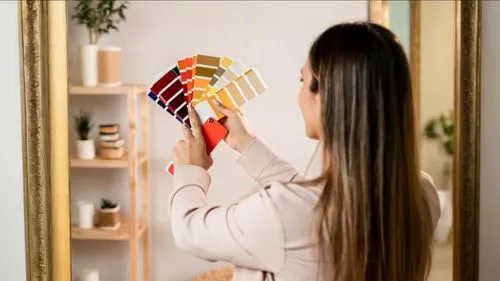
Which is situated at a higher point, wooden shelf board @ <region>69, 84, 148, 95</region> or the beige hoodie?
wooden shelf board @ <region>69, 84, 148, 95</region>

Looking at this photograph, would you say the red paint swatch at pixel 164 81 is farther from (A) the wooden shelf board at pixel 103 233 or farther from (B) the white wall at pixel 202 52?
(A) the wooden shelf board at pixel 103 233

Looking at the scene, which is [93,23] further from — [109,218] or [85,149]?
[109,218]

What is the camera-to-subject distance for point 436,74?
5.66 ft

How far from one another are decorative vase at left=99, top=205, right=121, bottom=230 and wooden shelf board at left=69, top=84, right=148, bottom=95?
23 cm

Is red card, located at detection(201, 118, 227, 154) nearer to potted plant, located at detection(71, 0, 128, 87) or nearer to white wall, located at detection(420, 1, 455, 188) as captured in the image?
potted plant, located at detection(71, 0, 128, 87)

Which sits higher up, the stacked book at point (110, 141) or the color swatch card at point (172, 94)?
the color swatch card at point (172, 94)

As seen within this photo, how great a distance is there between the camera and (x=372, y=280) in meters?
1.26

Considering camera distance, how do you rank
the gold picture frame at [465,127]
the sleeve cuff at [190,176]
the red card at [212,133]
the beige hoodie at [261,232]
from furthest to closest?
the gold picture frame at [465,127], the red card at [212,133], the sleeve cuff at [190,176], the beige hoodie at [261,232]

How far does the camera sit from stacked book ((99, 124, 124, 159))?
5.15 feet

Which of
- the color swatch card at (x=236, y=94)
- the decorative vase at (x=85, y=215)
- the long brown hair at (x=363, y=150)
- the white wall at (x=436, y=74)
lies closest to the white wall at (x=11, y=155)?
the decorative vase at (x=85, y=215)

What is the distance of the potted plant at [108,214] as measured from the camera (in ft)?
5.22

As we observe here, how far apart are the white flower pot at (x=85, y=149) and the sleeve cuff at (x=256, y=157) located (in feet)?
0.97

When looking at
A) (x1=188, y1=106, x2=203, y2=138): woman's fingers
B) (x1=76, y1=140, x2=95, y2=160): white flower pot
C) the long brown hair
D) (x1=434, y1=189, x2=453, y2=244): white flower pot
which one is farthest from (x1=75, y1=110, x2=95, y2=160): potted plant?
(x1=434, y1=189, x2=453, y2=244): white flower pot

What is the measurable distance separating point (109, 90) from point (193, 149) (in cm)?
24
